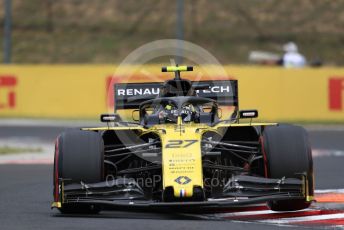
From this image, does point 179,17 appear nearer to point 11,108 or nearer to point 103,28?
point 11,108

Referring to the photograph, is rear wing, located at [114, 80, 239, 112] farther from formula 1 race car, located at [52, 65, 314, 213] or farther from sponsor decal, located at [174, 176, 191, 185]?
sponsor decal, located at [174, 176, 191, 185]

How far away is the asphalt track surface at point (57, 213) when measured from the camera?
11.2 m

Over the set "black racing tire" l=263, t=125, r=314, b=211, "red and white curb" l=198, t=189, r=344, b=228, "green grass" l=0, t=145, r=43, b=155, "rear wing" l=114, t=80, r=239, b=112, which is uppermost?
"rear wing" l=114, t=80, r=239, b=112

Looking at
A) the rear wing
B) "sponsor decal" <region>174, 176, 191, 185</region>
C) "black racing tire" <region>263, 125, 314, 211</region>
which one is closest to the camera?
"sponsor decal" <region>174, 176, 191, 185</region>

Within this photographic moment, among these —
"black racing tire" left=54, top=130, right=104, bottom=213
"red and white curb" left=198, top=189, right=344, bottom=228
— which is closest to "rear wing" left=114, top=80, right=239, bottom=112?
"red and white curb" left=198, top=189, right=344, bottom=228

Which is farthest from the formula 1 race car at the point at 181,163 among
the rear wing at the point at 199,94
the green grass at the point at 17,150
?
the green grass at the point at 17,150

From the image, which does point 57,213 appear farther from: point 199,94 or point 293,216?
point 199,94

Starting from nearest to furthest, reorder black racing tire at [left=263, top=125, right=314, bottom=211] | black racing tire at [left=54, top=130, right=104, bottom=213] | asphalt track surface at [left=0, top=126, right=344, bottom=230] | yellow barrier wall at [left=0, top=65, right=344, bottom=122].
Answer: asphalt track surface at [left=0, top=126, right=344, bottom=230] < black racing tire at [left=54, top=130, right=104, bottom=213] < black racing tire at [left=263, top=125, right=314, bottom=211] < yellow barrier wall at [left=0, top=65, right=344, bottom=122]

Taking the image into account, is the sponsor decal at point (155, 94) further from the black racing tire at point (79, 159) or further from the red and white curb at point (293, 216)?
the black racing tire at point (79, 159)

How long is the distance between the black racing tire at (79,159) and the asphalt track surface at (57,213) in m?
0.43

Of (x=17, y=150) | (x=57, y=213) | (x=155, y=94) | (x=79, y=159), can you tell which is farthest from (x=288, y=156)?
(x=17, y=150)

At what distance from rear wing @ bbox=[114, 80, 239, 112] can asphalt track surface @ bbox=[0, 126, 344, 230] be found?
5.66 ft

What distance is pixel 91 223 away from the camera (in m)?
11.4

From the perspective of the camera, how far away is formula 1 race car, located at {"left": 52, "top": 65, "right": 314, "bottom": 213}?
11641 millimetres
